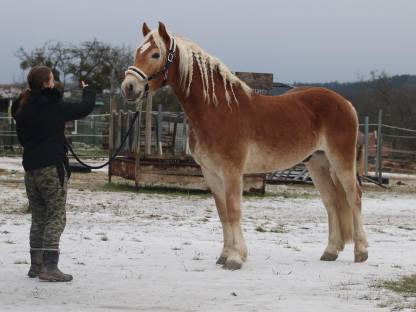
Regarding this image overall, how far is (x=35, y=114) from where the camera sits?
555 cm

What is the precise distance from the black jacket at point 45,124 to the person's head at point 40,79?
4 centimetres

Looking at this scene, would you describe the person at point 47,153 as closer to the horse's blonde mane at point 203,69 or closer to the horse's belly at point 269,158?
the horse's blonde mane at point 203,69

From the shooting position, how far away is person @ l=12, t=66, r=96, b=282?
5.54m

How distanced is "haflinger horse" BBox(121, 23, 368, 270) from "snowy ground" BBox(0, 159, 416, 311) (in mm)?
403

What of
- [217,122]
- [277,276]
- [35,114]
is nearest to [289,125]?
[217,122]

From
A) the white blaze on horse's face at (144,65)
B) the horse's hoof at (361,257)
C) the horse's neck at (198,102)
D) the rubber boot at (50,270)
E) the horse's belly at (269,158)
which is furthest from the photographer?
the horse's hoof at (361,257)

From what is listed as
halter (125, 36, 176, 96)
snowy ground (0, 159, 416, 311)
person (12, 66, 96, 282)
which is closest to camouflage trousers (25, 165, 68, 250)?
person (12, 66, 96, 282)

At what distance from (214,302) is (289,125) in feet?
7.97

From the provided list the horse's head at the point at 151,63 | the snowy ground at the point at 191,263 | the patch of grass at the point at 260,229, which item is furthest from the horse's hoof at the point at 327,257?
the horse's head at the point at 151,63

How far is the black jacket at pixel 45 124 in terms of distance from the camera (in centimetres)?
555

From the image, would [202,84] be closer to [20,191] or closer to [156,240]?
[156,240]

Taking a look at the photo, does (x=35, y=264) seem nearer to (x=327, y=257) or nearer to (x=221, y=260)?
(x=221, y=260)

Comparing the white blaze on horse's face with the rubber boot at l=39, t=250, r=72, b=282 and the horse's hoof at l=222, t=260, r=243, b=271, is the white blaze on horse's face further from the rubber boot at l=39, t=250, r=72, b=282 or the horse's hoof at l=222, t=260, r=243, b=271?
the horse's hoof at l=222, t=260, r=243, b=271

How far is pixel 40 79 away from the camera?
5.60 meters
